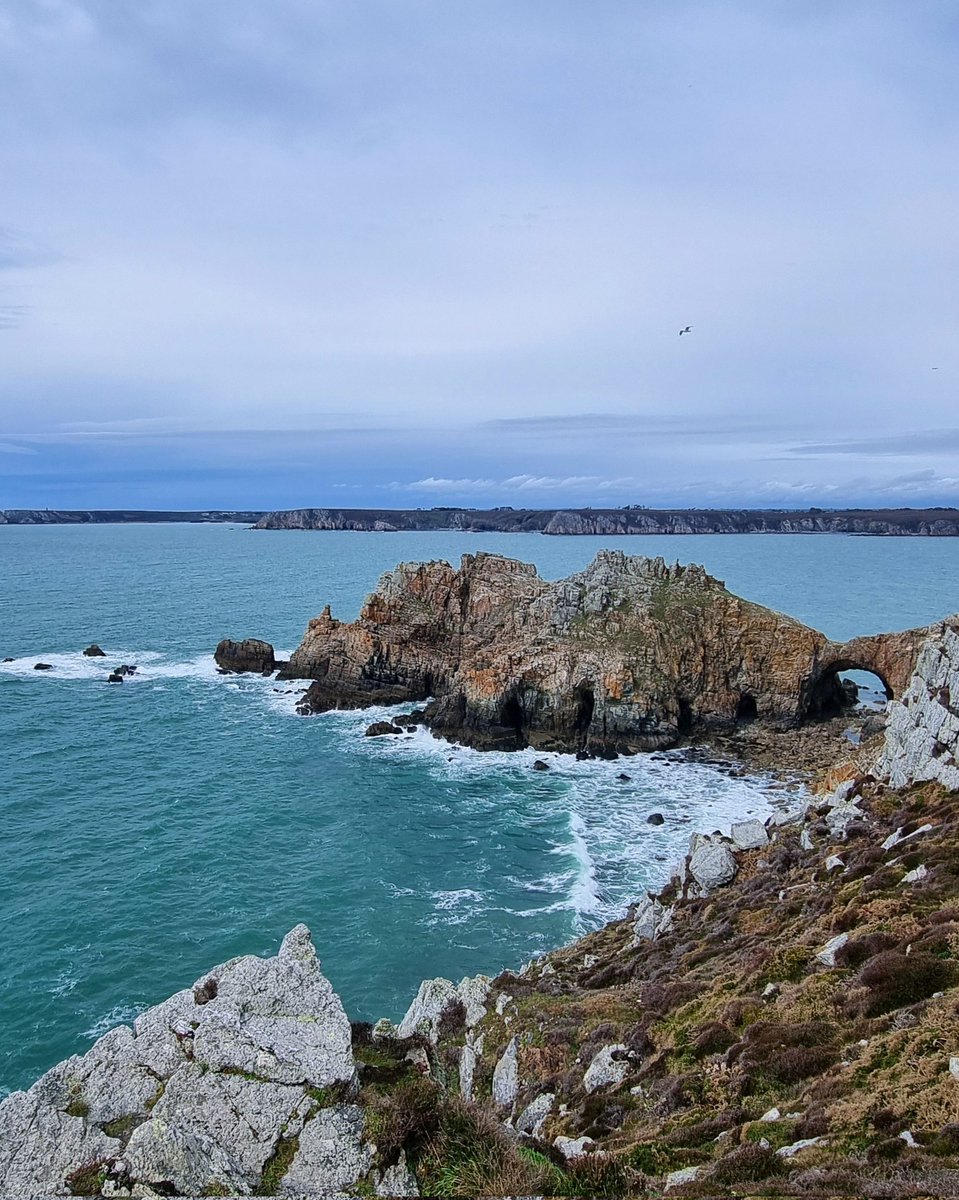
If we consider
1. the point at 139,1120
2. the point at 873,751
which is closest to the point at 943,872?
the point at 139,1120

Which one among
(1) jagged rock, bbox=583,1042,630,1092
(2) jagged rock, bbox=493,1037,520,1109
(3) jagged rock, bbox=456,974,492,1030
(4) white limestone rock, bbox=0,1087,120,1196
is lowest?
(3) jagged rock, bbox=456,974,492,1030

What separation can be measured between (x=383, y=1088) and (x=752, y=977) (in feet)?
32.2

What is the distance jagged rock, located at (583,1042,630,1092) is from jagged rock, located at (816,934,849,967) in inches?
201

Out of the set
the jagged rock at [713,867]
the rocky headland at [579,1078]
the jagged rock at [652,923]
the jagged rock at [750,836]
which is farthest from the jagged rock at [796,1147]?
the jagged rock at [750,836]

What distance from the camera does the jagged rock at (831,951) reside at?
672 inches

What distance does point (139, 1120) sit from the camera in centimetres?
1226

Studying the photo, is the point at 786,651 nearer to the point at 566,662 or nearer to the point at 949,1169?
the point at 566,662

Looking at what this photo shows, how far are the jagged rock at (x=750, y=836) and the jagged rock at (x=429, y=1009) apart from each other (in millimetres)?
15234

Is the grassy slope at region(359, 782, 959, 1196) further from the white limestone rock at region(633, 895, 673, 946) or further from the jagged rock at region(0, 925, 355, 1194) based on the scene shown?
the jagged rock at region(0, 925, 355, 1194)

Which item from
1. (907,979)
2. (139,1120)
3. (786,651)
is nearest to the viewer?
(139,1120)

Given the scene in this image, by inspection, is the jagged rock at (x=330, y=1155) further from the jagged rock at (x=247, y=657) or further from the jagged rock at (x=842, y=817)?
the jagged rock at (x=247, y=657)

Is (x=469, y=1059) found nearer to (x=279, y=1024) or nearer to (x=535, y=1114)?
(x=535, y=1114)

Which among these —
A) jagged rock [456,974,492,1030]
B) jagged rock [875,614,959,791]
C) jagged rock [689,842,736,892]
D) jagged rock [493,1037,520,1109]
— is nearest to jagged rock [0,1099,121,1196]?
jagged rock [493,1037,520,1109]

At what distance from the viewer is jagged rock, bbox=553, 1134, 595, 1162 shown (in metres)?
12.4
